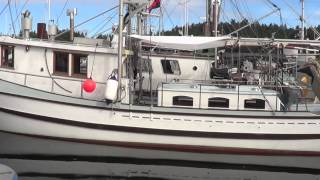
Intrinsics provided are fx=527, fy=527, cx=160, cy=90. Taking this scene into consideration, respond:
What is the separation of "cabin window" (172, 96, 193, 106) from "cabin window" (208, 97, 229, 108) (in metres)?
0.62

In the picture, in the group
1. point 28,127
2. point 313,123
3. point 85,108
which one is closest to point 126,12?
point 85,108

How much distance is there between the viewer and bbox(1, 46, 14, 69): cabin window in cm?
1706

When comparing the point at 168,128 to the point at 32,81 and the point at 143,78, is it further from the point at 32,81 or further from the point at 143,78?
the point at 32,81

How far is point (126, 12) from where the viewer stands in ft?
56.5

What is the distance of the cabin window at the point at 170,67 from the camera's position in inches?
770

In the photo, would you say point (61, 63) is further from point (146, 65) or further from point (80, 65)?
point (146, 65)

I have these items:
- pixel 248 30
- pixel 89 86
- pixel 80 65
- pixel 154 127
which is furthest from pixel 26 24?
pixel 248 30

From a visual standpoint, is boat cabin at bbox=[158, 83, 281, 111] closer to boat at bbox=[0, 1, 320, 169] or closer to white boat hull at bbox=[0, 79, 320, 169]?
boat at bbox=[0, 1, 320, 169]

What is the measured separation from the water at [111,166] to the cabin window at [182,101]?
1835 mm

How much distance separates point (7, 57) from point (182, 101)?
19.3 ft

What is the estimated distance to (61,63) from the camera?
1697cm

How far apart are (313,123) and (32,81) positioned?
882 centimetres

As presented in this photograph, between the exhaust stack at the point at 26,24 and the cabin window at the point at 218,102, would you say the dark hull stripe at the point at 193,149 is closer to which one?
the cabin window at the point at 218,102

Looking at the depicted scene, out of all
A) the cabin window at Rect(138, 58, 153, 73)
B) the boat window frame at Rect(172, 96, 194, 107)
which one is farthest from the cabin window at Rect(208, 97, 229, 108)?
the cabin window at Rect(138, 58, 153, 73)
